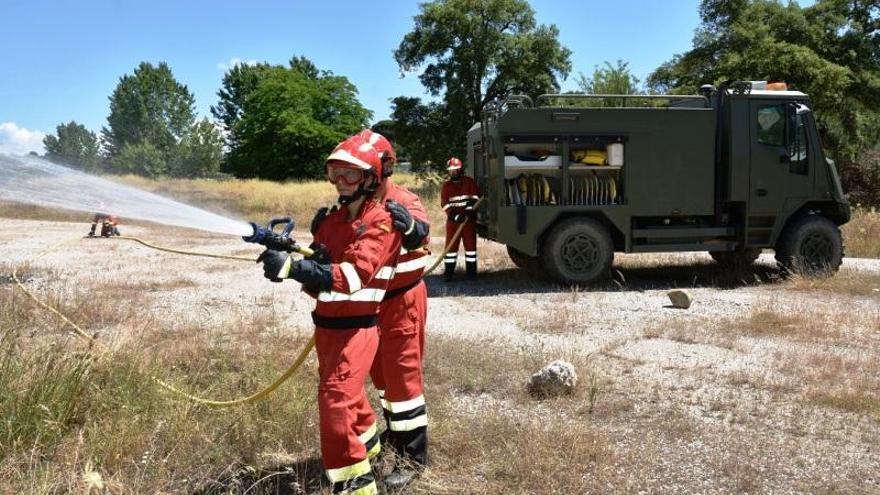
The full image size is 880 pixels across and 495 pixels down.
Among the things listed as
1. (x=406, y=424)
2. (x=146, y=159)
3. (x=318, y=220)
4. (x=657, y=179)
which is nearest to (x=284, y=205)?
(x=657, y=179)

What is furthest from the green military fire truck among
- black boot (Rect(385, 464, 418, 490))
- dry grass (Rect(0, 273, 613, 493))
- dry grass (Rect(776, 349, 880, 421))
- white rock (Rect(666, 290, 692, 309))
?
black boot (Rect(385, 464, 418, 490))

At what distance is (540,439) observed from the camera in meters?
3.94

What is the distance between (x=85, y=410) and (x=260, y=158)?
49800 millimetres

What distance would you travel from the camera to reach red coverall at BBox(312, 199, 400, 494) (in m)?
3.00

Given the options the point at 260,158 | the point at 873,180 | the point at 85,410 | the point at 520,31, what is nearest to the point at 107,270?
the point at 85,410

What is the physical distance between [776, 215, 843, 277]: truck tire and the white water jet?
7763mm

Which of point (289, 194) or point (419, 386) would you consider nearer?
point (419, 386)

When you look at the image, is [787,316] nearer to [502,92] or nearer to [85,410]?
[85,410]

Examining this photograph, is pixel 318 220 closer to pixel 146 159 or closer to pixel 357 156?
pixel 357 156

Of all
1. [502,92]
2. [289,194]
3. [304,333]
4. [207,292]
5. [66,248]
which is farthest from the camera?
[502,92]

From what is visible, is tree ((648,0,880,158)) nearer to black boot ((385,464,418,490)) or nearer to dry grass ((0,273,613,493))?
dry grass ((0,273,613,493))

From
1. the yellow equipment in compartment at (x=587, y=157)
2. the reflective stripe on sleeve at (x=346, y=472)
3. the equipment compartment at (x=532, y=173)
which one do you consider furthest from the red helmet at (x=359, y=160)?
the yellow equipment in compartment at (x=587, y=157)

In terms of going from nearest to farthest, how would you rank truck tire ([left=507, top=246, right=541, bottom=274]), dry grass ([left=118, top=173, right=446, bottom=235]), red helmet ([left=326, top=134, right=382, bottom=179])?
red helmet ([left=326, top=134, right=382, bottom=179]) < truck tire ([left=507, top=246, right=541, bottom=274]) < dry grass ([left=118, top=173, right=446, bottom=235])

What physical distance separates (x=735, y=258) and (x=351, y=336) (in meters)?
9.26
